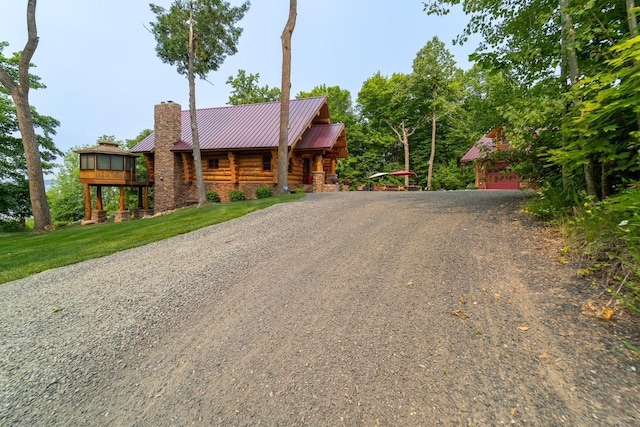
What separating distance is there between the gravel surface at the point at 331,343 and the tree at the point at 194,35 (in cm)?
1243

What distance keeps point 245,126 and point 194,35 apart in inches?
206

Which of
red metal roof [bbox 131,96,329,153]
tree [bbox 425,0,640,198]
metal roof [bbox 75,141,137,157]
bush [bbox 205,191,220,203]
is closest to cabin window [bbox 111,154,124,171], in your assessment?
metal roof [bbox 75,141,137,157]

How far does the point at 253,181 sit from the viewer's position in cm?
1766

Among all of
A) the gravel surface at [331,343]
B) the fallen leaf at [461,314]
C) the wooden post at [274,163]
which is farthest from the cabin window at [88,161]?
the fallen leaf at [461,314]

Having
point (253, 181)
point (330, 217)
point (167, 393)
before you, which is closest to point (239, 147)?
point (253, 181)

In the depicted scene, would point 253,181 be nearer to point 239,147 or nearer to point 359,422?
point 239,147

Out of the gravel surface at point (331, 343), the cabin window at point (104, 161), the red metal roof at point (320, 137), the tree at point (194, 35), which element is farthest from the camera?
the cabin window at point (104, 161)

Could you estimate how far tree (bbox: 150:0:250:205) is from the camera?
15219mm

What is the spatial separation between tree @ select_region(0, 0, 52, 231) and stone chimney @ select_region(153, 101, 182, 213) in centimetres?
517

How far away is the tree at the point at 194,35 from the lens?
15.2 metres

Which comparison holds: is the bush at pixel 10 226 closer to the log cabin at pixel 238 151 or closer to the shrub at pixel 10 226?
the shrub at pixel 10 226

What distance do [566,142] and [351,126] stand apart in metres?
31.4

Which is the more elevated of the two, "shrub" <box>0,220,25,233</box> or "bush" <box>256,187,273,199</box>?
"bush" <box>256,187,273,199</box>

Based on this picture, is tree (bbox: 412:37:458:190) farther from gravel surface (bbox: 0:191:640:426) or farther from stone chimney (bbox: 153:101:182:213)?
gravel surface (bbox: 0:191:640:426)
